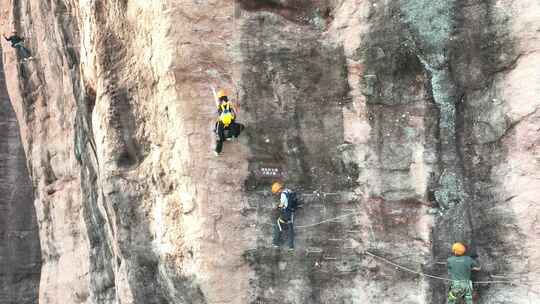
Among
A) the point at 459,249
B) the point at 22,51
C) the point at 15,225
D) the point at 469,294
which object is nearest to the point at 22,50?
the point at 22,51

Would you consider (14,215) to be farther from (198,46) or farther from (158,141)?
(198,46)

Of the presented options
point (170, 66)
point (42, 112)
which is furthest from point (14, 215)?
point (170, 66)

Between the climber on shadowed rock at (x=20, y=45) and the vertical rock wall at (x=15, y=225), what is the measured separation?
12.1 feet

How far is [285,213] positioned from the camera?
32.9 ft

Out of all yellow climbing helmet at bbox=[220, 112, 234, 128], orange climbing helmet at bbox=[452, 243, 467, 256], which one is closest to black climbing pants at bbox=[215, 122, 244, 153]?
yellow climbing helmet at bbox=[220, 112, 234, 128]

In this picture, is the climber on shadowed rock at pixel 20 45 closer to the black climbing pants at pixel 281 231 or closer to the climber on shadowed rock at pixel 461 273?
the black climbing pants at pixel 281 231

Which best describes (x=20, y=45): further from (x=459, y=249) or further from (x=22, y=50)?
(x=459, y=249)

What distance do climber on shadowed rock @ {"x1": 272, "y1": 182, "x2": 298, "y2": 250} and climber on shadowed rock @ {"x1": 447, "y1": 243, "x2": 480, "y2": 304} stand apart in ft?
9.09

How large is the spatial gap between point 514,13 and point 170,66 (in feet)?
19.3

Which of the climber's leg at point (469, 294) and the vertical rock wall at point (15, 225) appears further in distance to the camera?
the vertical rock wall at point (15, 225)

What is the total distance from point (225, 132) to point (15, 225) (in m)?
15.1

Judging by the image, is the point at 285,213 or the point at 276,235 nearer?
the point at 285,213

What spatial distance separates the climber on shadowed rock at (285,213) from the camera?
10.0m

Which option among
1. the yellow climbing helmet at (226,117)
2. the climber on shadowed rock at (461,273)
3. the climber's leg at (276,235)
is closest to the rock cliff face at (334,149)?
the climber's leg at (276,235)
